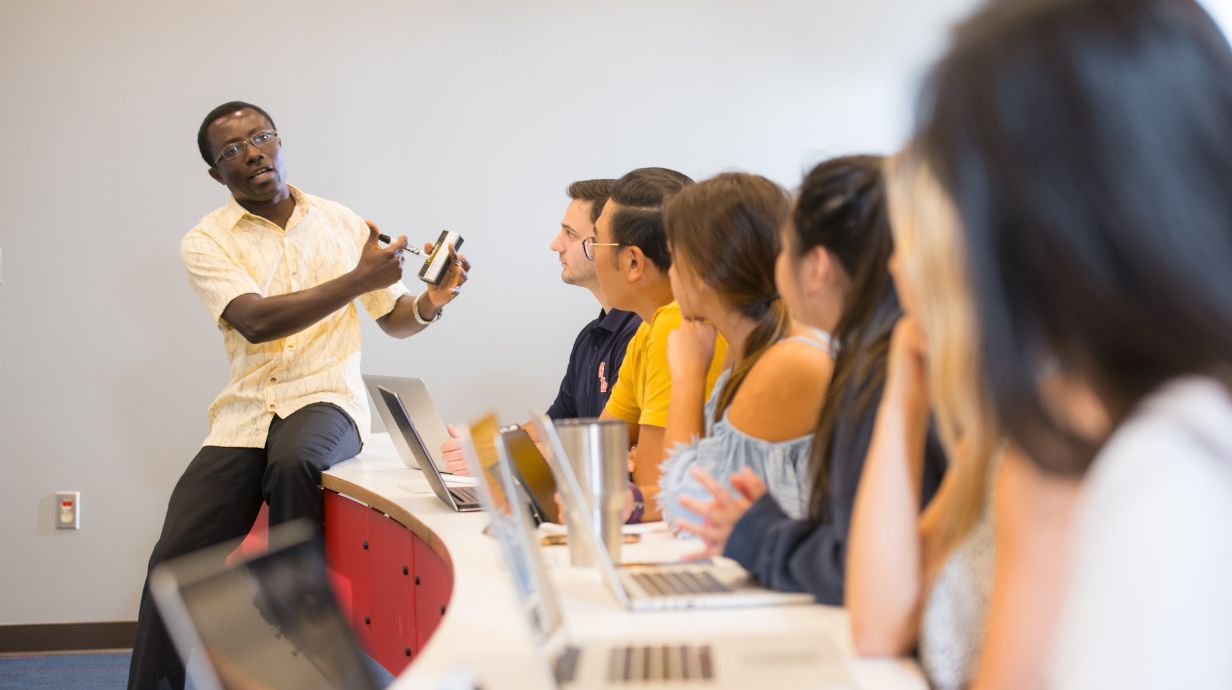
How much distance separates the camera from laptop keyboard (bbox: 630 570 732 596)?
1162mm

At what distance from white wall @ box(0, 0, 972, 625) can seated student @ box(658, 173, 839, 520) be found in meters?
1.99

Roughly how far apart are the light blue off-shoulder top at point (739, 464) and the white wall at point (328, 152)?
2185mm

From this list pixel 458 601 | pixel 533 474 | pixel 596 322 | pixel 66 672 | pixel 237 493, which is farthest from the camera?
pixel 66 672

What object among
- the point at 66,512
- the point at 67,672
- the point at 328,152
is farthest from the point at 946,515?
the point at 66,512

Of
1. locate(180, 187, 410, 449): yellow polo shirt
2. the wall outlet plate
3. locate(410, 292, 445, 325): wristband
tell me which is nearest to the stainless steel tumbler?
locate(180, 187, 410, 449): yellow polo shirt

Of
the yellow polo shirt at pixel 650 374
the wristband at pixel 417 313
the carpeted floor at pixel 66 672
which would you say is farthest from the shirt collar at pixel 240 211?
the carpeted floor at pixel 66 672

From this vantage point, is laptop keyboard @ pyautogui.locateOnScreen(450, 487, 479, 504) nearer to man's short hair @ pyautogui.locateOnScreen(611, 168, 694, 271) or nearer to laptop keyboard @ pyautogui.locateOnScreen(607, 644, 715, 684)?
man's short hair @ pyautogui.locateOnScreen(611, 168, 694, 271)

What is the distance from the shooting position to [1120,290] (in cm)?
67

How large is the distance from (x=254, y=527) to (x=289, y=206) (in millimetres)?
863

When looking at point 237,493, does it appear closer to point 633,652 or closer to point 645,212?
point 645,212

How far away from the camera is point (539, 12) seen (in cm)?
379

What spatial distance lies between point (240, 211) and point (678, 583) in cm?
214

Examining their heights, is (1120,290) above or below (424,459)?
above

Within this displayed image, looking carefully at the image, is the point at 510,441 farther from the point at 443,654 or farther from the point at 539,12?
the point at 539,12
